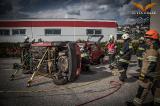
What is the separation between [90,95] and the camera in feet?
24.8

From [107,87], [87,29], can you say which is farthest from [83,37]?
[107,87]

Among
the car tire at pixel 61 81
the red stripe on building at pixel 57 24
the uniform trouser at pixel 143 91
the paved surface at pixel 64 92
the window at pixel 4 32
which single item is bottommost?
the paved surface at pixel 64 92

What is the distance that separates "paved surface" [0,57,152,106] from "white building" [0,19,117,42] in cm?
2183

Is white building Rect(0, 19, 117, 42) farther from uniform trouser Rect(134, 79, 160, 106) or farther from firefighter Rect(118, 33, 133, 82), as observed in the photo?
uniform trouser Rect(134, 79, 160, 106)

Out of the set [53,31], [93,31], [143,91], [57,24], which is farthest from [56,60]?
[93,31]

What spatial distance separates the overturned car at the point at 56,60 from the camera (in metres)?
8.91

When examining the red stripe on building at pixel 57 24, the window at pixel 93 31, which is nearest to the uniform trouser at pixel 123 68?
the red stripe on building at pixel 57 24

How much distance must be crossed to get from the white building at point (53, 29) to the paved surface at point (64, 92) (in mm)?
21833

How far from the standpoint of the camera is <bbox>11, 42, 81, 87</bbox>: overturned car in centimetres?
891

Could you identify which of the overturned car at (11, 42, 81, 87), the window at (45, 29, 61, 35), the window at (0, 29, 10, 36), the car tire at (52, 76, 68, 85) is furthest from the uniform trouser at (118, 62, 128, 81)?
the window at (0, 29, 10, 36)

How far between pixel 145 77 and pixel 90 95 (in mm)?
2332

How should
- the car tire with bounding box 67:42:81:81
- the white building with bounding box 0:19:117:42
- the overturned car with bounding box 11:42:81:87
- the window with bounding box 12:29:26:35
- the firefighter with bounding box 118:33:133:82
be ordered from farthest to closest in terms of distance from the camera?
the window with bounding box 12:29:26:35, the white building with bounding box 0:19:117:42, the firefighter with bounding box 118:33:133:82, the overturned car with bounding box 11:42:81:87, the car tire with bounding box 67:42:81:81

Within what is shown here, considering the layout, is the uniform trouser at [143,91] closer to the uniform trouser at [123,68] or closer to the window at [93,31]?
the uniform trouser at [123,68]

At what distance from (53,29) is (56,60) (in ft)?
74.3
